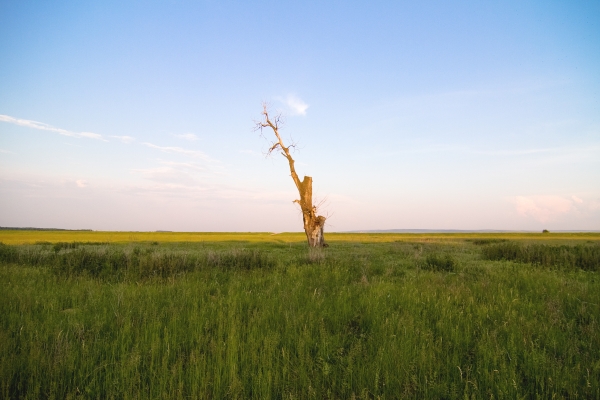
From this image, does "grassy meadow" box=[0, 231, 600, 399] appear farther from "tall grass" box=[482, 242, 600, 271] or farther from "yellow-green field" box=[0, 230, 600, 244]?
"yellow-green field" box=[0, 230, 600, 244]

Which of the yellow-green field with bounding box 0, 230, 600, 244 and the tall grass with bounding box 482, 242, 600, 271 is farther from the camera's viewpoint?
the yellow-green field with bounding box 0, 230, 600, 244

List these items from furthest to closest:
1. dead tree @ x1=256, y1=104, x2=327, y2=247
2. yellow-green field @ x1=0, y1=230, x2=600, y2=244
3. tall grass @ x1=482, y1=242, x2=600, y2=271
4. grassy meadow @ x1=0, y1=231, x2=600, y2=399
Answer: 1. yellow-green field @ x1=0, y1=230, x2=600, y2=244
2. dead tree @ x1=256, y1=104, x2=327, y2=247
3. tall grass @ x1=482, y1=242, x2=600, y2=271
4. grassy meadow @ x1=0, y1=231, x2=600, y2=399

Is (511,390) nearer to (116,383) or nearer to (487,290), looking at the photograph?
(116,383)

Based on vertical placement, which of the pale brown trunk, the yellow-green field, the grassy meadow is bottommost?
the yellow-green field

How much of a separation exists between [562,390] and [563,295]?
4348mm

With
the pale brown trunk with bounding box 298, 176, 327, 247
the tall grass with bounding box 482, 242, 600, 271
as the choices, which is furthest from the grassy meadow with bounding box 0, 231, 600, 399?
the pale brown trunk with bounding box 298, 176, 327, 247

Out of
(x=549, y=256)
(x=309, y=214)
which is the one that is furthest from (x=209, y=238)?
(x=549, y=256)

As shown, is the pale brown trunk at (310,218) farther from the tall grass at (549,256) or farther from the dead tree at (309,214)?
the tall grass at (549,256)

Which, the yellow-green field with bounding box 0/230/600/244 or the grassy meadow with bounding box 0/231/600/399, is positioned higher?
the grassy meadow with bounding box 0/231/600/399

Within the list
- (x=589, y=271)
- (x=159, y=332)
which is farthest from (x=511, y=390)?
(x=589, y=271)

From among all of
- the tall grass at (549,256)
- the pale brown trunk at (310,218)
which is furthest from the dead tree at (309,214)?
the tall grass at (549,256)

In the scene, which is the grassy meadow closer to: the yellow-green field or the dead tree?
the dead tree

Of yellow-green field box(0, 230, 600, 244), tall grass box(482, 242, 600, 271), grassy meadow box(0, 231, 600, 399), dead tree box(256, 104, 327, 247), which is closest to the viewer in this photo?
grassy meadow box(0, 231, 600, 399)

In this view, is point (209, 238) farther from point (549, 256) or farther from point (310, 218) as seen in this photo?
point (549, 256)
